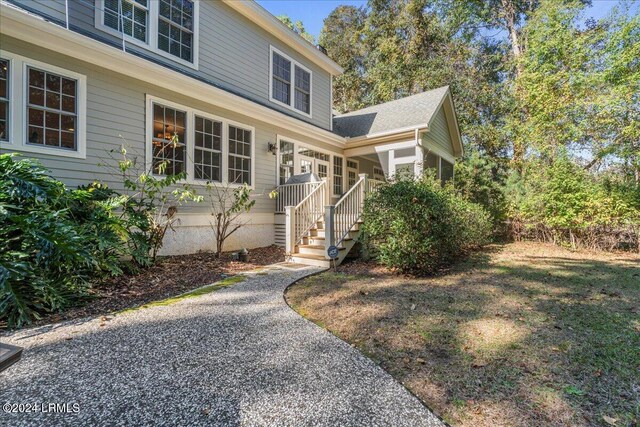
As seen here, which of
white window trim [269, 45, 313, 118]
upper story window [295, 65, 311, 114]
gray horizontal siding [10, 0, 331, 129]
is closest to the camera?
gray horizontal siding [10, 0, 331, 129]

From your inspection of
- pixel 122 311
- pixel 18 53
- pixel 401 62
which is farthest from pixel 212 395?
pixel 401 62

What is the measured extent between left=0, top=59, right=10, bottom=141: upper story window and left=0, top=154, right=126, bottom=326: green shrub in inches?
51.0

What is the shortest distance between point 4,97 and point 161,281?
3.85 meters

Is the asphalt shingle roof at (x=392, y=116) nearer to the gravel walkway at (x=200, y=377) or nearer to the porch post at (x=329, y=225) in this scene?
the porch post at (x=329, y=225)

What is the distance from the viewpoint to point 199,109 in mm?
7508

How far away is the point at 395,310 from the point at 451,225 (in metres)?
3.12

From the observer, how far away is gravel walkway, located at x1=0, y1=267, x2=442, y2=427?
1902 millimetres

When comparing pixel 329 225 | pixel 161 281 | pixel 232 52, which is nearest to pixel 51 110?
pixel 161 281

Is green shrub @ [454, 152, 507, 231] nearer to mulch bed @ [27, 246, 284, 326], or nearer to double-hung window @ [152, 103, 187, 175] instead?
mulch bed @ [27, 246, 284, 326]

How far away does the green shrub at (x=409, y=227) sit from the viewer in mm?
5539

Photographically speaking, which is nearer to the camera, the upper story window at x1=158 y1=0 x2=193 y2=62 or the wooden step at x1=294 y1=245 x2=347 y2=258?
the wooden step at x1=294 y1=245 x2=347 y2=258

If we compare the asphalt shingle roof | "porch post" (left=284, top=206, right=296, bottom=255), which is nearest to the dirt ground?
"porch post" (left=284, top=206, right=296, bottom=255)

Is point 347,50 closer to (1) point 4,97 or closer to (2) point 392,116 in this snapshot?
(2) point 392,116

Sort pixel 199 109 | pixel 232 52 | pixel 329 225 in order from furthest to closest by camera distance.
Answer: pixel 232 52 → pixel 199 109 → pixel 329 225
